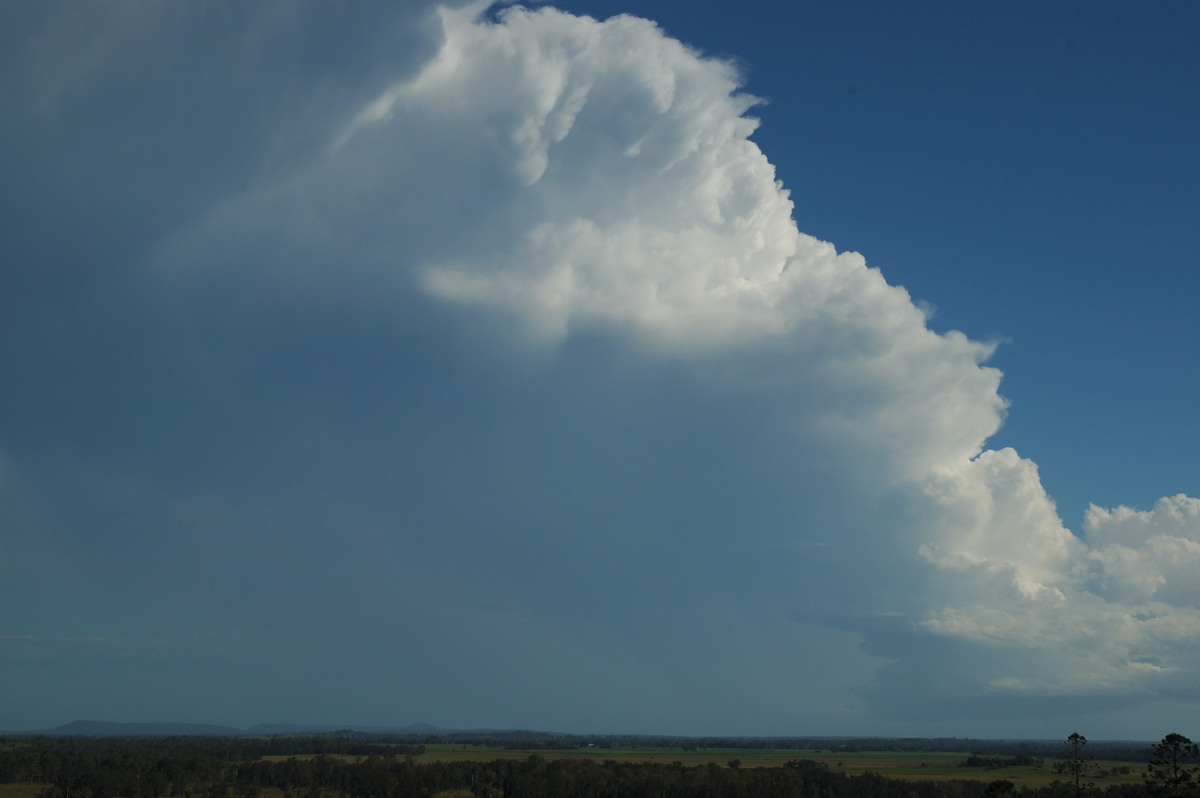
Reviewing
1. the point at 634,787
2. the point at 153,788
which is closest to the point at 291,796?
the point at 153,788

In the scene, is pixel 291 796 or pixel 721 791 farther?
pixel 291 796

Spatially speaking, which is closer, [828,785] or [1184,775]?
[1184,775]

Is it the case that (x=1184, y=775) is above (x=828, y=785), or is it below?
above

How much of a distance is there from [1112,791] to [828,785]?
191 feet

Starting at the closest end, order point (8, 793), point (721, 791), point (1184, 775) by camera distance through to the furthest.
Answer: point (1184, 775), point (721, 791), point (8, 793)

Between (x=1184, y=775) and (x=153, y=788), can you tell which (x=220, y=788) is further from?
(x=1184, y=775)

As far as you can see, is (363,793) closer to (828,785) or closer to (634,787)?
(634,787)

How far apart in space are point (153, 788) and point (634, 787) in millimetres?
103123

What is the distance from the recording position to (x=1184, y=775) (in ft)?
283

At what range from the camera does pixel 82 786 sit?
19275cm

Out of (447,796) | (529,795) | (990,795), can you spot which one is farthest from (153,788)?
(990,795)

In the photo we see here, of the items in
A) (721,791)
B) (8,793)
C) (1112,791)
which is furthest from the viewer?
(8,793)

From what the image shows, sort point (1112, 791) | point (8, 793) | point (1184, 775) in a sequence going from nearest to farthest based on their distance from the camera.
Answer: point (1184, 775) → point (1112, 791) → point (8, 793)

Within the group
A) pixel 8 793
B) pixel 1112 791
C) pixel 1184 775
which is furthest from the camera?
pixel 8 793
